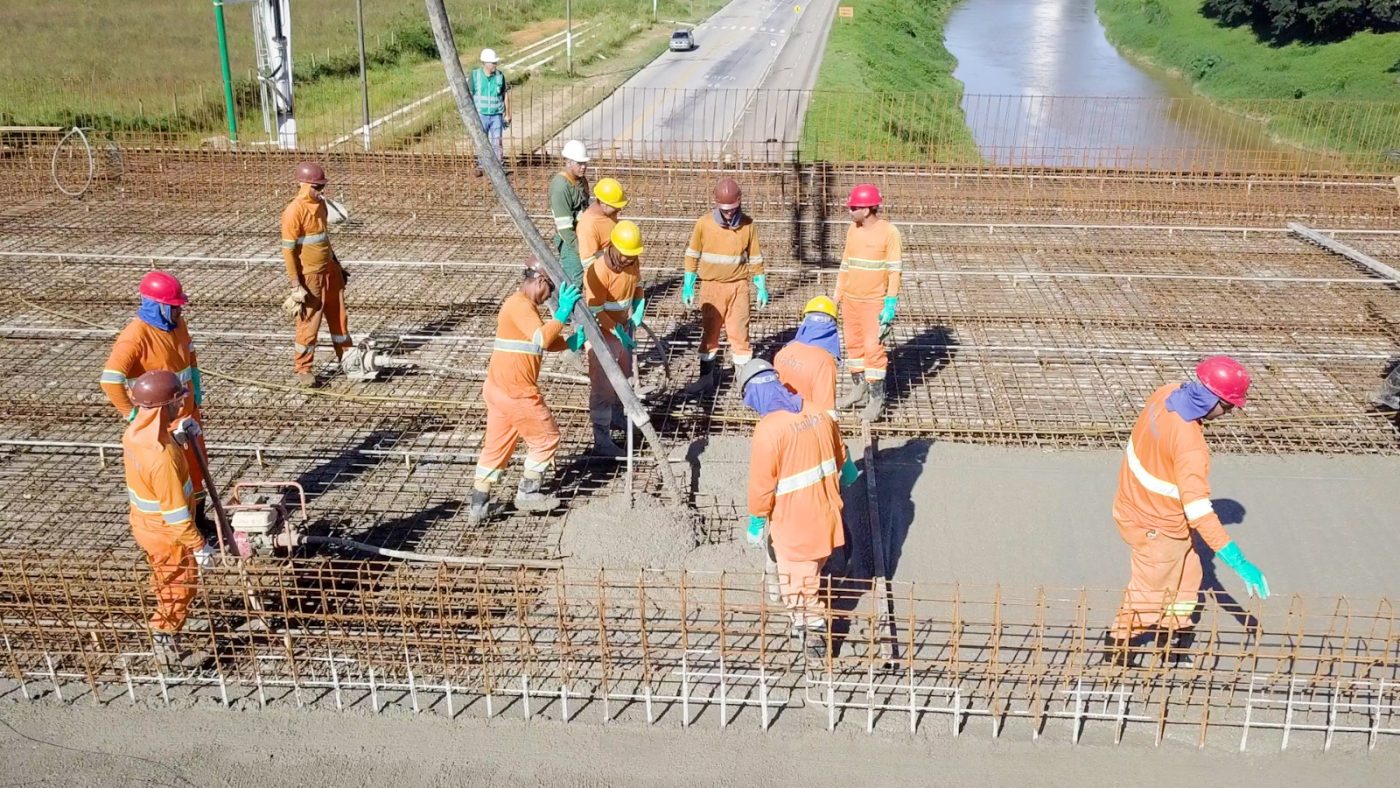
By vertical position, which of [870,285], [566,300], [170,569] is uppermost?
[566,300]

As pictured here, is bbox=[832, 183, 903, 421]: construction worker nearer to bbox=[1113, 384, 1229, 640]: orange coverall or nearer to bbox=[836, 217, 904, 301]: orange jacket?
bbox=[836, 217, 904, 301]: orange jacket

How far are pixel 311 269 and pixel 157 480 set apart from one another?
3758 millimetres

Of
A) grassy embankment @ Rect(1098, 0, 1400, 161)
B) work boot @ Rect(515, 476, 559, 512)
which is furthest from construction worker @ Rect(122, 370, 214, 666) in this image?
grassy embankment @ Rect(1098, 0, 1400, 161)

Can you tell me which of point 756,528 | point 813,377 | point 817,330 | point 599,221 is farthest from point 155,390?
point 599,221

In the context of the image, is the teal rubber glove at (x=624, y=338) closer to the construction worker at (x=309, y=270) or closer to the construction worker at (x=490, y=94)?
the construction worker at (x=309, y=270)

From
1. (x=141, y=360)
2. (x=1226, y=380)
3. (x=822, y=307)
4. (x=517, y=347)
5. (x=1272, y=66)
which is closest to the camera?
(x=1226, y=380)

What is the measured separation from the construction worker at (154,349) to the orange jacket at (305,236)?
2.25 metres

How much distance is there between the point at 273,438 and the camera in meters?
7.87

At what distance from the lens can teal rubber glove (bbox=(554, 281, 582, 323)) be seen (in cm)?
652

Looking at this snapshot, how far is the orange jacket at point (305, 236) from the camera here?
8305mm

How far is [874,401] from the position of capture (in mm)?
8070

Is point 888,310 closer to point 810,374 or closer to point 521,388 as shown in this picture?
point 810,374

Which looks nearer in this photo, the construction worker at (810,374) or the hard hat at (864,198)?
the construction worker at (810,374)

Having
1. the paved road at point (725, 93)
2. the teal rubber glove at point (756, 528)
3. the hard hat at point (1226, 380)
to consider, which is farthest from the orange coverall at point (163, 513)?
the paved road at point (725, 93)
